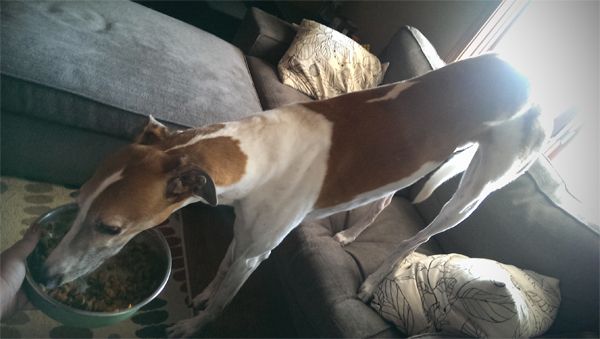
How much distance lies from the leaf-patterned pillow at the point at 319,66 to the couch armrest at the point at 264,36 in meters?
0.17

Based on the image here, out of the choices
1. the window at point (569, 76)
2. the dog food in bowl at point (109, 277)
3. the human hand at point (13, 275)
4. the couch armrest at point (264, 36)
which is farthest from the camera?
the couch armrest at point (264, 36)

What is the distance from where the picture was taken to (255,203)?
5.25 ft

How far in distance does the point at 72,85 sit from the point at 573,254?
2.56 meters

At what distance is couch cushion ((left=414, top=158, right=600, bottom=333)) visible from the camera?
1901mm

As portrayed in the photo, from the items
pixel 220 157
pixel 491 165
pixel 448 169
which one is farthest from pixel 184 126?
pixel 491 165

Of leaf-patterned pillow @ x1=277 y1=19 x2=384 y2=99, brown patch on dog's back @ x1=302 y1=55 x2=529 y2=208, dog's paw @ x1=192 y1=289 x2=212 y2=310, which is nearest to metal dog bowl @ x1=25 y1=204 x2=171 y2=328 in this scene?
dog's paw @ x1=192 y1=289 x2=212 y2=310

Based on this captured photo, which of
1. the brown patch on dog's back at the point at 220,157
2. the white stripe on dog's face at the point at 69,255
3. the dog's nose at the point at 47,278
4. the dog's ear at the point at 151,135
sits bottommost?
the dog's nose at the point at 47,278

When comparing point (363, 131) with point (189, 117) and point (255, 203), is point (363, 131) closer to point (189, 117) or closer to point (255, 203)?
point (255, 203)

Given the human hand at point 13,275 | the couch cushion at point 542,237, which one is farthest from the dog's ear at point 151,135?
the couch cushion at point 542,237

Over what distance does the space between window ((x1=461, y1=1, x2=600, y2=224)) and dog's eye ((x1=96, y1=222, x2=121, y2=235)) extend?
270cm

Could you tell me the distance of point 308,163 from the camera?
1653 millimetres

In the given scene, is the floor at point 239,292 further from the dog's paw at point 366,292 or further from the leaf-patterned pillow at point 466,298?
the leaf-patterned pillow at point 466,298

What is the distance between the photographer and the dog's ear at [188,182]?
1.33 metres

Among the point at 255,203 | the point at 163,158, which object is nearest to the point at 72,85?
the point at 163,158
